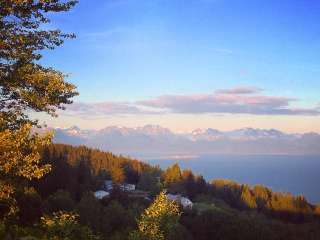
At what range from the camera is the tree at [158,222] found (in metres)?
41.6

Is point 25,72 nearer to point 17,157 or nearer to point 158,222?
point 17,157

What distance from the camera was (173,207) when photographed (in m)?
47.1

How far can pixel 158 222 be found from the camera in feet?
144

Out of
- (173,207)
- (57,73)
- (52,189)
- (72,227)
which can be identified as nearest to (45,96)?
(57,73)

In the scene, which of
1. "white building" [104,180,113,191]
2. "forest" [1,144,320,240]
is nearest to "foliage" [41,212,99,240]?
"forest" [1,144,320,240]

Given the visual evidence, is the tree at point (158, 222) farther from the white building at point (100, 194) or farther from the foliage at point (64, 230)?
the white building at point (100, 194)

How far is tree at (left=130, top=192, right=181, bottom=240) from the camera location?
41625mm

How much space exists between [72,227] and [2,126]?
334 inches

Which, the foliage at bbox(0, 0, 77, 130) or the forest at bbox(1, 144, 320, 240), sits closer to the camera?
the foliage at bbox(0, 0, 77, 130)

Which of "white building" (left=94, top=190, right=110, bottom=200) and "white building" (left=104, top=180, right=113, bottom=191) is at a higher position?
"white building" (left=94, top=190, right=110, bottom=200)

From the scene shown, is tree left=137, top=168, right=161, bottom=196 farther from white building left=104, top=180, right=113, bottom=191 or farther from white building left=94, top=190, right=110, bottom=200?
white building left=94, top=190, right=110, bottom=200

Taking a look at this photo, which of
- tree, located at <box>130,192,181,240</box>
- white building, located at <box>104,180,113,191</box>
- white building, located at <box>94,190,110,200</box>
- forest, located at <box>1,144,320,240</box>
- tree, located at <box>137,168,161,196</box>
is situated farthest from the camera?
tree, located at <box>137,168,161,196</box>

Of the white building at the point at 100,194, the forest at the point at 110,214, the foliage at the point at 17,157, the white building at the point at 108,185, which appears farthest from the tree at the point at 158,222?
the white building at the point at 108,185

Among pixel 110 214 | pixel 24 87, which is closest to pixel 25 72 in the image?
pixel 24 87
